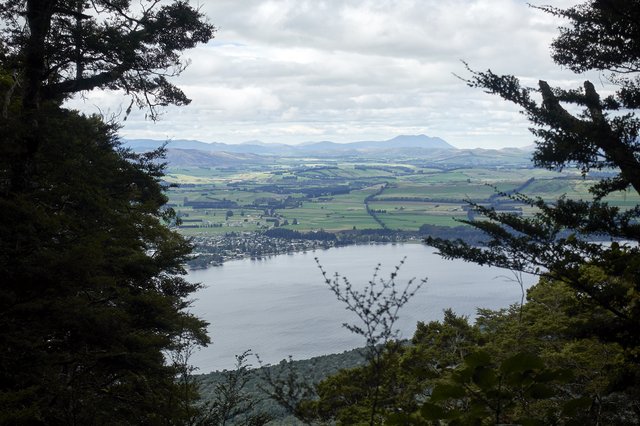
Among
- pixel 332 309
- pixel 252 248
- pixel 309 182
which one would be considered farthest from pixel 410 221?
pixel 309 182

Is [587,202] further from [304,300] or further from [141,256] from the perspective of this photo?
[304,300]

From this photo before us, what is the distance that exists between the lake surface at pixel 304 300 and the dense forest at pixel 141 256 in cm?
1295

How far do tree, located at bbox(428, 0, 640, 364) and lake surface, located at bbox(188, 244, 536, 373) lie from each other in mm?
15567

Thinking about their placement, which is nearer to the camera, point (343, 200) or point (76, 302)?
point (76, 302)

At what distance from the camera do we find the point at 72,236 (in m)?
7.36

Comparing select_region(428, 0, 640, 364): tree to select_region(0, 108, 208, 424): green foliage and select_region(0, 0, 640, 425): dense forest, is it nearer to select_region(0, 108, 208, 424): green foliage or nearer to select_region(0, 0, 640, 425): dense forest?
select_region(0, 0, 640, 425): dense forest

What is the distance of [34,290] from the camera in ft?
20.0

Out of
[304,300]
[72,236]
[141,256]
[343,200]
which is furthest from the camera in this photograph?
[343,200]

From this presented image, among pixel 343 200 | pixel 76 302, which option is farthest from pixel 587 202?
pixel 343 200

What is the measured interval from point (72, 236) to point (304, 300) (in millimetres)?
36567

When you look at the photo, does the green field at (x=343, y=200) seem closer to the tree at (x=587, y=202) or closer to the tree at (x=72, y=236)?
the tree at (x=587, y=202)

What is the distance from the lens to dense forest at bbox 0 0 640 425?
5.79 metres

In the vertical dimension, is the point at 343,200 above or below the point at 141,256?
above

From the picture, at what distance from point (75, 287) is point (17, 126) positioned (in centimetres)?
199
